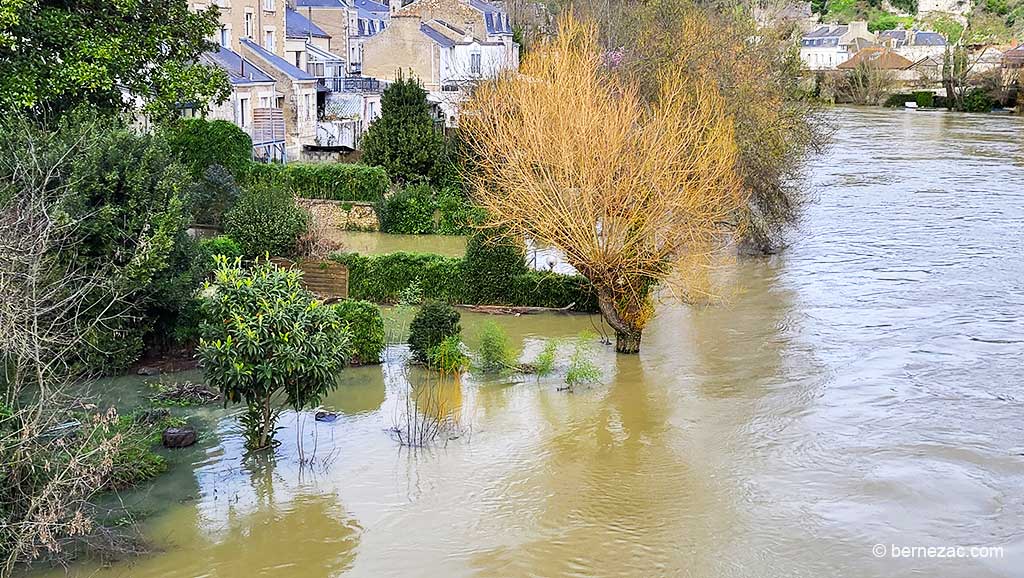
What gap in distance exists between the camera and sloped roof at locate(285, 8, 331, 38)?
61.9 m

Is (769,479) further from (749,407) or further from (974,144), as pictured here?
(974,144)

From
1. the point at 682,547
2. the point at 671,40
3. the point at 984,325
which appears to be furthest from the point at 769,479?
the point at 671,40

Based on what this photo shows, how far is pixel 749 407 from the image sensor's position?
821 inches

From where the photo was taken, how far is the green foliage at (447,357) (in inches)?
866

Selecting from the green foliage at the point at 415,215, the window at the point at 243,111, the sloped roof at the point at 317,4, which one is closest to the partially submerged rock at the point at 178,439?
the green foliage at the point at 415,215

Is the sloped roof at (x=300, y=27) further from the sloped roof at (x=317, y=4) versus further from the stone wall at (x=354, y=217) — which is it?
the stone wall at (x=354, y=217)

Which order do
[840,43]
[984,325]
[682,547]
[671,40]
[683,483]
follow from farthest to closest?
1. [840,43]
2. [671,40]
3. [984,325]
4. [683,483]
5. [682,547]

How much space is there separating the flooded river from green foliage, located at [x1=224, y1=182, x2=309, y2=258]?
20.7 feet

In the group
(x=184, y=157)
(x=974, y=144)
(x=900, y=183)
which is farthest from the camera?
(x=974, y=144)

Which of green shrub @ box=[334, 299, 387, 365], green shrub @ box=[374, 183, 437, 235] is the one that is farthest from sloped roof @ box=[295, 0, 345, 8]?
green shrub @ box=[334, 299, 387, 365]

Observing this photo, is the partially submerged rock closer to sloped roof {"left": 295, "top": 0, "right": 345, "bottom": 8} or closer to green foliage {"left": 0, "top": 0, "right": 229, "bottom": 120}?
green foliage {"left": 0, "top": 0, "right": 229, "bottom": 120}

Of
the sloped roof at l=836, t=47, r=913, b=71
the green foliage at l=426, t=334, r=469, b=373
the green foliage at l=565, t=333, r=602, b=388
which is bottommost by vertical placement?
the green foliage at l=565, t=333, r=602, b=388

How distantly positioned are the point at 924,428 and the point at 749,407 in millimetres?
3120

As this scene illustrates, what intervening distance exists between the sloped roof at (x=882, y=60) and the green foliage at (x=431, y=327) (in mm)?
81677
